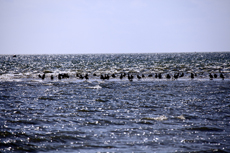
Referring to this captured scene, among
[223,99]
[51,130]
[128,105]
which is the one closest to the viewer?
[51,130]

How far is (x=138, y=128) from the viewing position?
11016 mm

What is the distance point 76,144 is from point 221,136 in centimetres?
579

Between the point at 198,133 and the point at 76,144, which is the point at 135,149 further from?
the point at 198,133

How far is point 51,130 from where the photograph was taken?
10.8m

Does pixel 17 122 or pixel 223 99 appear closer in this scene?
pixel 17 122

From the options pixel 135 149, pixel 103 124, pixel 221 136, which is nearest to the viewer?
pixel 135 149

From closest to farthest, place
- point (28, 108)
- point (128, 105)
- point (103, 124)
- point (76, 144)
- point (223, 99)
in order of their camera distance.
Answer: point (76, 144) < point (103, 124) < point (28, 108) < point (128, 105) < point (223, 99)

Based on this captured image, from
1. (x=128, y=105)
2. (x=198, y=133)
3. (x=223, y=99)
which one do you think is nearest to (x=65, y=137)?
(x=198, y=133)

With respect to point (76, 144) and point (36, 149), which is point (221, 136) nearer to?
point (76, 144)

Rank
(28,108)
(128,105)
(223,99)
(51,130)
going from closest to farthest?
1. (51,130)
2. (28,108)
3. (128,105)
4. (223,99)

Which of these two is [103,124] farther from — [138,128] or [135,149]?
[135,149]

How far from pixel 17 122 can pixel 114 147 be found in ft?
19.4

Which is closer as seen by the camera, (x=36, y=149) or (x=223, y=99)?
(x=36, y=149)

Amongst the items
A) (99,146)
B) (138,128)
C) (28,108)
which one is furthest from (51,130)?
(28,108)
